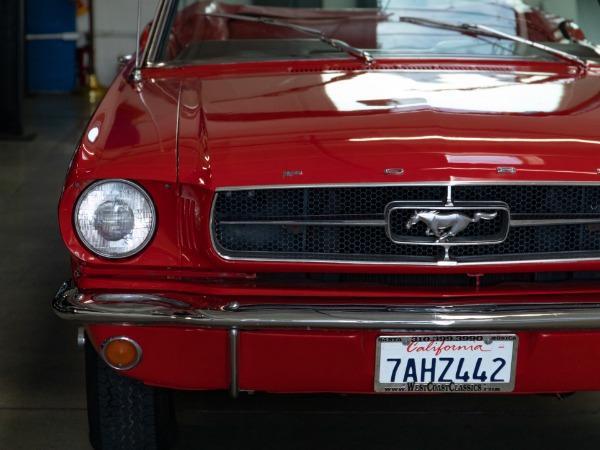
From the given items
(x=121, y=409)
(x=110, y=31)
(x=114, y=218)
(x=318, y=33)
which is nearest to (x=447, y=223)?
(x=114, y=218)

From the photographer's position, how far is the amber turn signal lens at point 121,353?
7.93ft

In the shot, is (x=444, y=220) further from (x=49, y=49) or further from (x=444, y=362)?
(x=49, y=49)

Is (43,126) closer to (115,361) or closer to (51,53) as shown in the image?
(51,53)

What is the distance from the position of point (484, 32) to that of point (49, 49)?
7.99 m

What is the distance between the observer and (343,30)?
357 centimetres

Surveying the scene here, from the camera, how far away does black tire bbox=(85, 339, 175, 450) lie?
2.65 meters

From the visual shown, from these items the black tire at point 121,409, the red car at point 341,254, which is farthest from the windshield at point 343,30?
the black tire at point 121,409

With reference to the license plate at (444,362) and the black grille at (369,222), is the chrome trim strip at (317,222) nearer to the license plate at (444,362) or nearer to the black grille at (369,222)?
the black grille at (369,222)

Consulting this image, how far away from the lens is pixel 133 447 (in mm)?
2740

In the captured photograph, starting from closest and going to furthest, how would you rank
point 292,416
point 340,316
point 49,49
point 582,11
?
1. point 340,316
2. point 292,416
3. point 582,11
4. point 49,49

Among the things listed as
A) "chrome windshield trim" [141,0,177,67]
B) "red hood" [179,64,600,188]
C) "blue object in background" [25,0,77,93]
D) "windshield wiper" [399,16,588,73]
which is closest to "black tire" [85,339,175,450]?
"red hood" [179,64,600,188]

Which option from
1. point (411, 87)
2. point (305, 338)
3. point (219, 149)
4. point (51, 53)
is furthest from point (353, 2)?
point (51, 53)

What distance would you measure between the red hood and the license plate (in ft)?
1.23

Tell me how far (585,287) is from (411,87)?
82cm
